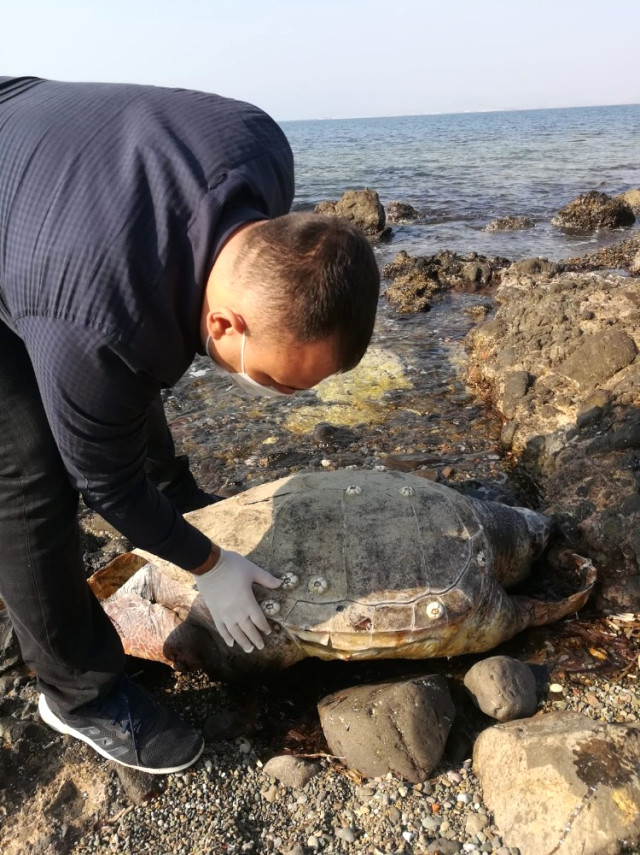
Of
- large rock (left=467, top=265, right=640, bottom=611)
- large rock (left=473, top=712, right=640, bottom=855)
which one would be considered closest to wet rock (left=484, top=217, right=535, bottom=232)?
large rock (left=467, top=265, right=640, bottom=611)

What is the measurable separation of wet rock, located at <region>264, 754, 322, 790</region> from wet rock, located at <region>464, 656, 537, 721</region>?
2.31ft

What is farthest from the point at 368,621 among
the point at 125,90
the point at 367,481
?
the point at 125,90

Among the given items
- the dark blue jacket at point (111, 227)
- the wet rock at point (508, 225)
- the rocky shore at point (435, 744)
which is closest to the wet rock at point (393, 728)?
the rocky shore at point (435, 744)

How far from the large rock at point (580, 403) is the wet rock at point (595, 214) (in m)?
8.16

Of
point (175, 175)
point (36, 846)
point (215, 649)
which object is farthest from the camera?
point (215, 649)

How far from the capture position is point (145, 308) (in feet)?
4.92

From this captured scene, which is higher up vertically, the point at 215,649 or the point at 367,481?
the point at 367,481

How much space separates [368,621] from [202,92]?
1.98 metres

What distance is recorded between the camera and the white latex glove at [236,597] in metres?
2.38

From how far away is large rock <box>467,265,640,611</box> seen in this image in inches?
126

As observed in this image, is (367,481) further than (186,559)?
Yes

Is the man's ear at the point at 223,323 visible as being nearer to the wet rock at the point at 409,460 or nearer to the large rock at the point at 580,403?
the large rock at the point at 580,403

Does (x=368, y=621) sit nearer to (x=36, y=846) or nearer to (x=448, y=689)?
(x=448, y=689)

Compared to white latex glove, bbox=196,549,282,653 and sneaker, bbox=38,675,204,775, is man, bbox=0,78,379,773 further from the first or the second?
sneaker, bbox=38,675,204,775
